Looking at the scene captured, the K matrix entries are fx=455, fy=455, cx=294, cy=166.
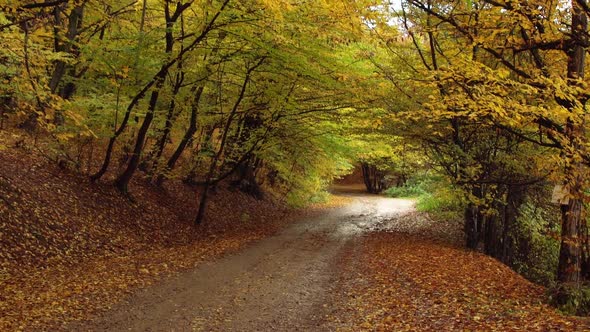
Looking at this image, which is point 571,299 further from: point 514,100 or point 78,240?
point 78,240

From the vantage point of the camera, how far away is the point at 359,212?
2609 centimetres

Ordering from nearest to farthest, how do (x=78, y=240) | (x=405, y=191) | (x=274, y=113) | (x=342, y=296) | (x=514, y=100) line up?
(x=514, y=100), (x=342, y=296), (x=78, y=240), (x=274, y=113), (x=405, y=191)

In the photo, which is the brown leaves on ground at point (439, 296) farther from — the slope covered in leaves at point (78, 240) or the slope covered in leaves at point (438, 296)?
the slope covered in leaves at point (78, 240)

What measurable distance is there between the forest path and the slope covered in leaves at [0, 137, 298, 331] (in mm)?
503

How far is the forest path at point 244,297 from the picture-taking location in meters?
6.70

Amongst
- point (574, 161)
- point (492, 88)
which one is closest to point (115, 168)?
point (492, 88)

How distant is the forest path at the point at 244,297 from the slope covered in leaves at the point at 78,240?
503 mm

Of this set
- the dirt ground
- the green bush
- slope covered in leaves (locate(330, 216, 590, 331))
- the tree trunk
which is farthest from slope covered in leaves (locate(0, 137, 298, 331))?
the green bush

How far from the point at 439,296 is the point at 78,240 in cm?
798

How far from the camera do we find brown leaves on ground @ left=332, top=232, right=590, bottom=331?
21.7 feet

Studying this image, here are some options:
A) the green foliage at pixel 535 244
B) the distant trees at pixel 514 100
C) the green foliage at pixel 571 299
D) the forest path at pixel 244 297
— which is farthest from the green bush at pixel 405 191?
the green foliage at pixel 571 299

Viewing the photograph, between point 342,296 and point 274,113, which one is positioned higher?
point 274,113

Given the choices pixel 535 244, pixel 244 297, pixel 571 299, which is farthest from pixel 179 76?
pixel 535 244

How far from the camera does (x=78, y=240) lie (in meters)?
10.5
